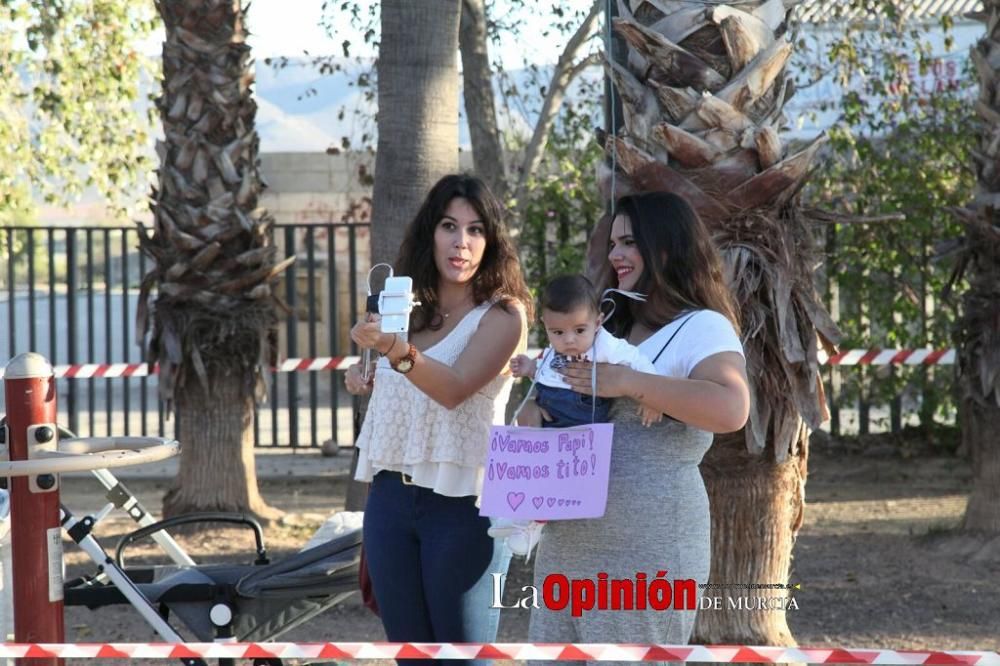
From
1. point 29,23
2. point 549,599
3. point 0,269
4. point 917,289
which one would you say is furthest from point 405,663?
point 0,269

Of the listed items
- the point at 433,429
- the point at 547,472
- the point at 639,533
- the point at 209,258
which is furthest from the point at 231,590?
the point at 209,258

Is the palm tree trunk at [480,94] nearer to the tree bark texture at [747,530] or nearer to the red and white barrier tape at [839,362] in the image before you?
the red and white barrier tape at [839,362]

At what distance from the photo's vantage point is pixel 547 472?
3.01 metres

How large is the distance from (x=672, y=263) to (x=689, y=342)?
0.19 meters

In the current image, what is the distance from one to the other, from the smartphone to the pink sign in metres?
0.33

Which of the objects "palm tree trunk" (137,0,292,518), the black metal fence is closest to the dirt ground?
"palm tree trunk" (137,0,292,518)

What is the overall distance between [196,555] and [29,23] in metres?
5.29

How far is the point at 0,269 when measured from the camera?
2445 cm

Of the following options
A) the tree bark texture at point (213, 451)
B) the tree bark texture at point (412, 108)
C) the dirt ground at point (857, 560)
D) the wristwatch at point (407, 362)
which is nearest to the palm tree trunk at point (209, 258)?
the tree bark texture at point (213, 451)

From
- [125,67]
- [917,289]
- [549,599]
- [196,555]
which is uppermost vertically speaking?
[125,67]

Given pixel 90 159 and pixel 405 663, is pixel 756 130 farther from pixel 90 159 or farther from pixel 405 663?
pixel 90 159

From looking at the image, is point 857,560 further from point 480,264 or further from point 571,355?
point 571,355

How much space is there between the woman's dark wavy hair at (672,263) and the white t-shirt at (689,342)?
45mm

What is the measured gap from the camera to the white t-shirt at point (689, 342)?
3.00 meters
